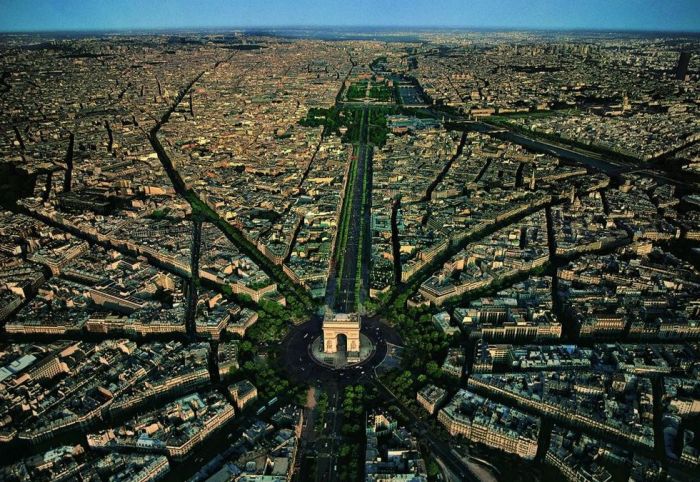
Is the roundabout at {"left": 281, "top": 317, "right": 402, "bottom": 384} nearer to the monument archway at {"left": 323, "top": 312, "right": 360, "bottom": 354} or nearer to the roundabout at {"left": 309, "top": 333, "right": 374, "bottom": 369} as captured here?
the roundabout at {"left": 309, "top": 333, "right": 374, "bottom": 369}

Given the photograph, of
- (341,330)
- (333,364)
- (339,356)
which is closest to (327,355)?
(339,356)

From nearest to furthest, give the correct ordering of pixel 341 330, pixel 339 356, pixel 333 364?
pixel 333 364
pixel 341 330
pixel 339 356

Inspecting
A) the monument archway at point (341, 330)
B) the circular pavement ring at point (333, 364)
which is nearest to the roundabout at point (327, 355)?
the circular pavement ring at point (333, 364)

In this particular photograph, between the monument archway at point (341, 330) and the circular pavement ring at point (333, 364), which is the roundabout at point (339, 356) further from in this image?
the monument archway at point (341, 330)

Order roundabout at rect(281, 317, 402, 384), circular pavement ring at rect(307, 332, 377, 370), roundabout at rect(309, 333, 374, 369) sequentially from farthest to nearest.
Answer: roundabout at rect(309, 333, 374, 369), circular pavement ring at rect(307, 332, 377, 370), roundabout at rect(281, 317, 402, 384)

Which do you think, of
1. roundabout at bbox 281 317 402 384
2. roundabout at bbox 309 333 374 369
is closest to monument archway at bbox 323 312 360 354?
roundabout at bbox 309 333 374 369

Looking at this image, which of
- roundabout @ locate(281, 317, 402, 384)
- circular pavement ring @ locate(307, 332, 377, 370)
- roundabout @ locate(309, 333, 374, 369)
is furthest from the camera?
roundabout @ locate(309, 333, 374, 369)

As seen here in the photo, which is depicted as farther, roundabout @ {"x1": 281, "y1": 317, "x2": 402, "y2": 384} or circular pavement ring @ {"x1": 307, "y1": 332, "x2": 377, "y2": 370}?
circular pavement ring @ {"x1": 307, "y1": 332, "x2": 377, "y2": 370}

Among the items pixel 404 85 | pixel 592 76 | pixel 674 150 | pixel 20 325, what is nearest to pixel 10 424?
pixel 20 325

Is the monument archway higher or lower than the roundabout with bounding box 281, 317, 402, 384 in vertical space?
higher

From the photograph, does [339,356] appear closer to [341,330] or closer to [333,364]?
[333,364]

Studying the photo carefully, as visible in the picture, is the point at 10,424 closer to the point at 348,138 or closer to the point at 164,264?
the point at 164,264
